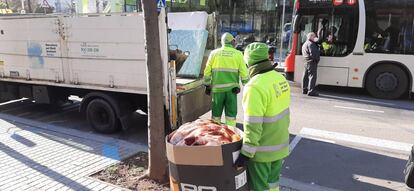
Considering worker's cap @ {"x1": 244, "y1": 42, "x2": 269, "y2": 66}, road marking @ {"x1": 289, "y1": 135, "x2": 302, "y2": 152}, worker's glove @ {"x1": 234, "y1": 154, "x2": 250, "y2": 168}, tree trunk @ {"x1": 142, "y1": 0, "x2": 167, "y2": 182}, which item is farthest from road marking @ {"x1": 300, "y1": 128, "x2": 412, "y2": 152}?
worker's glove @ {"x1": 234, "y1": 154, "x2": 250, "y2": 168}

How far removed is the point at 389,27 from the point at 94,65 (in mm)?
7915

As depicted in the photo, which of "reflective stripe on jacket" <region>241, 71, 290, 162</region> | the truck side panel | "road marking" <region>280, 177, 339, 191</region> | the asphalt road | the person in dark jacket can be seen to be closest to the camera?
"reflective stripe on jacket" <region>241, 71, 290, 162</region>

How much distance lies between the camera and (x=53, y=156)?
5.77 meters

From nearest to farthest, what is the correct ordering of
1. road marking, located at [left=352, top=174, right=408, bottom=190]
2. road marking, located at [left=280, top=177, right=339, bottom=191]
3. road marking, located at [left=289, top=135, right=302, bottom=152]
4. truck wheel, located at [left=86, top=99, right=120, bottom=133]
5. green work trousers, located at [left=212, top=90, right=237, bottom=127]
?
road marking, located at [left=280, top=177, right=339, bottom=191] < road marking, located at [left=352, top=174, right=408, bottom=190] < green work trousers, located at [left=212, top=90, right=237, bottom=127] < road marking, located at [left=289, top=135, right=302, bottom=152] < truck wheel, located at [left=86, top=99, right=120, bottom=133]

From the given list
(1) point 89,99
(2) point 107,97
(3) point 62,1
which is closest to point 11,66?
(1) point 89,99

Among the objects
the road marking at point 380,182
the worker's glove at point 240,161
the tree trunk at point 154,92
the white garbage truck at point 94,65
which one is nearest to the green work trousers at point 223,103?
the white garbage truck at point 94,65

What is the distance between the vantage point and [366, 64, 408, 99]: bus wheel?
10.4 metres

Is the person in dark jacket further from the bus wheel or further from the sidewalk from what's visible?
the sidewalk

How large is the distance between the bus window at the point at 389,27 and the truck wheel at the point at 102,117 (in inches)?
287

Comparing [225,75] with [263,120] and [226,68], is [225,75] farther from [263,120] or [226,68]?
[263,120]

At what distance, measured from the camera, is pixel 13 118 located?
26.8 feet

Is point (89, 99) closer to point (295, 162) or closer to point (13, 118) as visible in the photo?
point (13, 118)

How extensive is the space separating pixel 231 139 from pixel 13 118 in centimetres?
652

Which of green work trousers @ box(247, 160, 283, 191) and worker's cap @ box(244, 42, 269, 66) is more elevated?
worker's cap @ box(244, 42, 269, 66)
